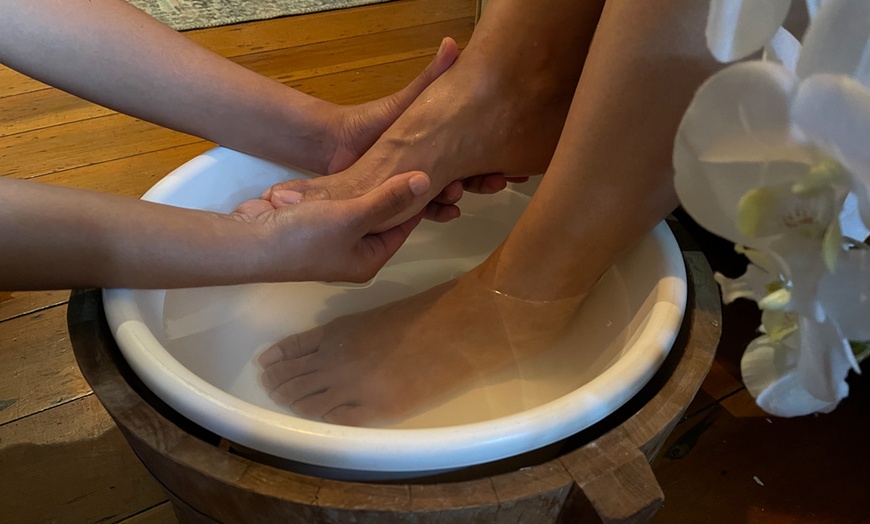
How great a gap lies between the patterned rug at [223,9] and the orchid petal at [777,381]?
5.03 feet

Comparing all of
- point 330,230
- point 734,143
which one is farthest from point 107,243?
point 734,143

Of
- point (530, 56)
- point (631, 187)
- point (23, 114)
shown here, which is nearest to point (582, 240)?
point (631, 187)

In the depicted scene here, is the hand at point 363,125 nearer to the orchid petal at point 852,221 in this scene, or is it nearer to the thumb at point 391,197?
the thumb at point 391,197

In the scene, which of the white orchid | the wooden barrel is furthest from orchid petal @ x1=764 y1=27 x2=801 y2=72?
the wooden barrel

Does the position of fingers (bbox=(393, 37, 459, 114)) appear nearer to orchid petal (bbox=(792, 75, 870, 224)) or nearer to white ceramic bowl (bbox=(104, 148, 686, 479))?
white ceramic bowl (bbox=(104, 148, 686, 479))

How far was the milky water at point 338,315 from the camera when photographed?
65 cm

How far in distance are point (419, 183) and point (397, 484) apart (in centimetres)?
32

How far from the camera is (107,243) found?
1.64 feet

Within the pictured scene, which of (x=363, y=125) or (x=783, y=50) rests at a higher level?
(x=783, y=50)

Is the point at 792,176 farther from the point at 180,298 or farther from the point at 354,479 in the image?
the point at 180,298

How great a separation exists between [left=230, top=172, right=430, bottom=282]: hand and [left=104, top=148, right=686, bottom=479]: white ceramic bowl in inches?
4.2

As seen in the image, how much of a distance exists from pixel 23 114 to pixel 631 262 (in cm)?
121

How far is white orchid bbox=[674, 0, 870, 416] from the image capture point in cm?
25

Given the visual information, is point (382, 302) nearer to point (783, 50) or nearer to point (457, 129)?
point (457, 129)
